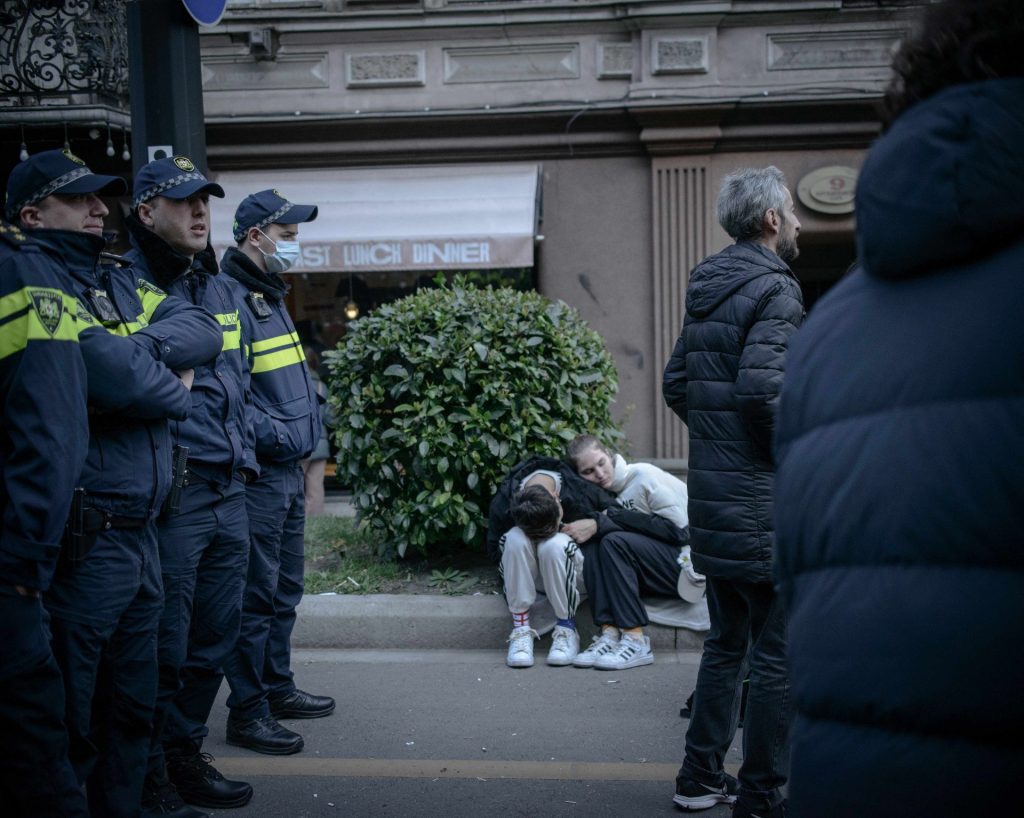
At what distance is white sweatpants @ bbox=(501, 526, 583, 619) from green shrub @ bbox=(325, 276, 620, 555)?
587 mm

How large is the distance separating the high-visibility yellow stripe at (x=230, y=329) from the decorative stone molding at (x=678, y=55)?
6.93 meters

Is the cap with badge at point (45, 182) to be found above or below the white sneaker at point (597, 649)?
above

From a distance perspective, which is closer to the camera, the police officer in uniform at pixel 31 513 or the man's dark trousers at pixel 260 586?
the police officer in uniform at pixel 31 513

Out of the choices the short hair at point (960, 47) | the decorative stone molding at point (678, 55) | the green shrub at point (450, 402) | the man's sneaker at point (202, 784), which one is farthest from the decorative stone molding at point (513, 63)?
the short hair at point (960, 47)

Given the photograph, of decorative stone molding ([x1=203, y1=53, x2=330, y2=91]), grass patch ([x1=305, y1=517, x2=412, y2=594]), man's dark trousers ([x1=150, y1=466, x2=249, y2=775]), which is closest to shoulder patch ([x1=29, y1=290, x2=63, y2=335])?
man's dark trousers ([x1=150, y1=466, x2=249, y2=775])

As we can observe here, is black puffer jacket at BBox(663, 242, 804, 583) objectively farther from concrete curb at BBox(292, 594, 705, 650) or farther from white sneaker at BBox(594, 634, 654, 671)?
concrete curb at BBox(292, 594, 705, 650)

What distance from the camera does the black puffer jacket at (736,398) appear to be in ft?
11.7

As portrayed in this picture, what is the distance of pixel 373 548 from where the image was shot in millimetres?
7270

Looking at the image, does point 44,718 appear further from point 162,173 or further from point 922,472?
point 922,472

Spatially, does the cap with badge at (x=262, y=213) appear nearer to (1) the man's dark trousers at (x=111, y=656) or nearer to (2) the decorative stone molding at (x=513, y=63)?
(1) the man's dark trousers at (x=111, y=656)

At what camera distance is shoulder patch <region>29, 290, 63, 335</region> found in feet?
9.45

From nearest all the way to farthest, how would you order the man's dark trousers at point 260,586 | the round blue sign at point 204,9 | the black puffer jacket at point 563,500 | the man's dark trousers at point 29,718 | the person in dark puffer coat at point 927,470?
the person in dark puffer coat at point 927,470
the man's dark trousers at point 29,718
the man's dark trousers at point 260,586
the round blue sign at point 204,9
the black puffer jacket at point 563,500

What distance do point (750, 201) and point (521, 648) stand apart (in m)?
2.97

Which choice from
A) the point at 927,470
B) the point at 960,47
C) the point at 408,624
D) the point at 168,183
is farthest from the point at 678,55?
the point at 927,470
